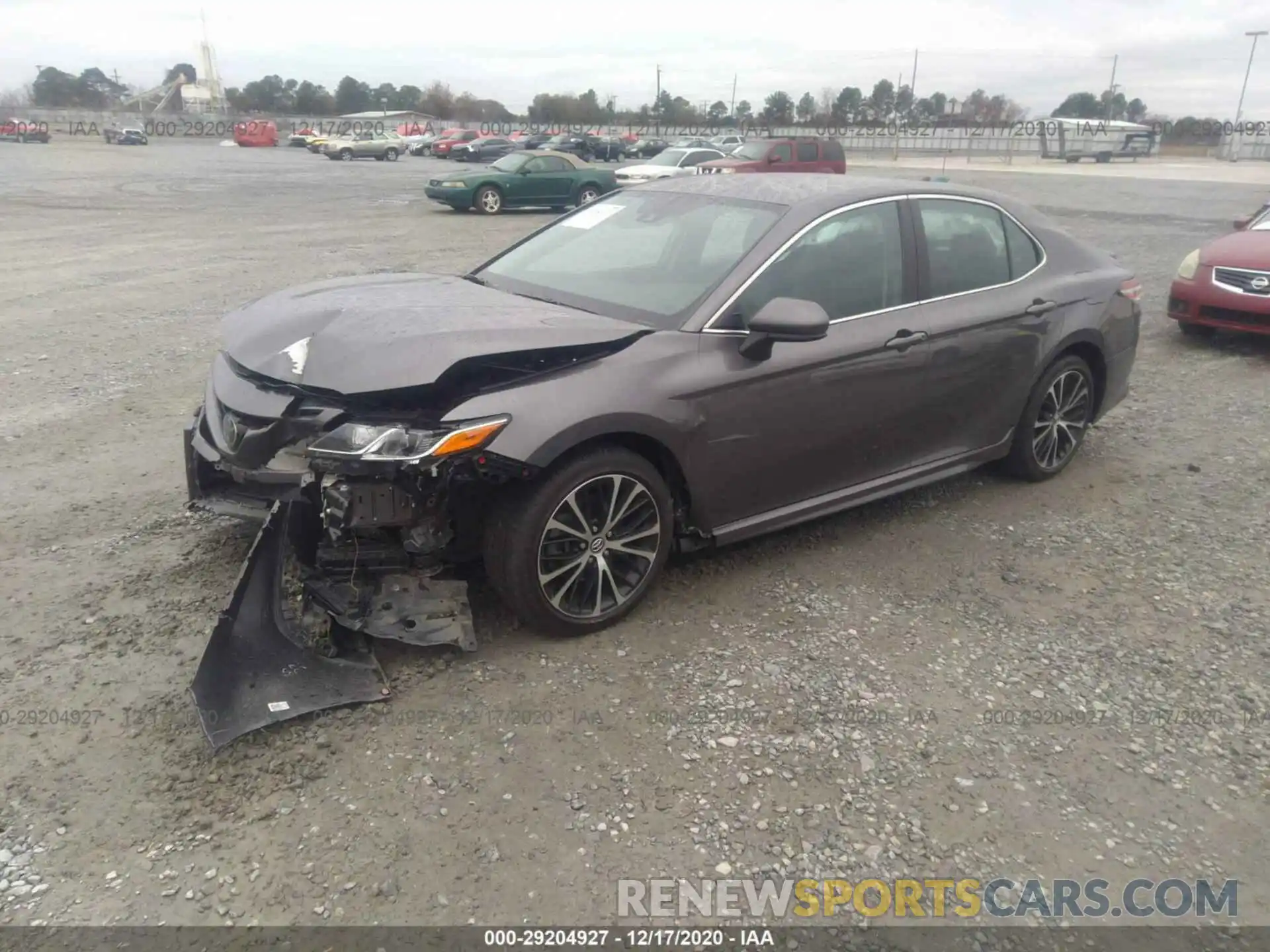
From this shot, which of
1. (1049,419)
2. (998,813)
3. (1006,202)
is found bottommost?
(998,813)

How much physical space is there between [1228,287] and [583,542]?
295 inches

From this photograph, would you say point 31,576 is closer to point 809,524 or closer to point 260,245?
point 809,524

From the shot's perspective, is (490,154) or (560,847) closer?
(560,847)

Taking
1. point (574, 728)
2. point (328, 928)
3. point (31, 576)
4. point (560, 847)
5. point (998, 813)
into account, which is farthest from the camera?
point (31, 576)

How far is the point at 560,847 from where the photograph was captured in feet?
8.59

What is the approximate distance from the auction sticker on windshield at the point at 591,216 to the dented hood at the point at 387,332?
0.86 m

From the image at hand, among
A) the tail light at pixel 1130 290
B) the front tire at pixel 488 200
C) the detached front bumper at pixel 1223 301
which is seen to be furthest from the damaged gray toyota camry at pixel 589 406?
the front tire at pixel 488 200

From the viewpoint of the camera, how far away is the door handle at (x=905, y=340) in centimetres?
421

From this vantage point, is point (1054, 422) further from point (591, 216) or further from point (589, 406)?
point (589, 406)

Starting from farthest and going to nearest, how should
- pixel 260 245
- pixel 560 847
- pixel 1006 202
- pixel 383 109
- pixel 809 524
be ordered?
1. pixel 383 109
2. pixel 260 245
3. pixel 1006 202
4. pixel 809 524
5. pixel 560 847

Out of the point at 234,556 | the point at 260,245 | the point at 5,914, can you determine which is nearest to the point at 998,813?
the point at 5,914

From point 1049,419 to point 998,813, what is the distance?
298 centimetres

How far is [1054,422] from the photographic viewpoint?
17.0 feet

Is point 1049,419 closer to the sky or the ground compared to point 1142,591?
closer to the sky
